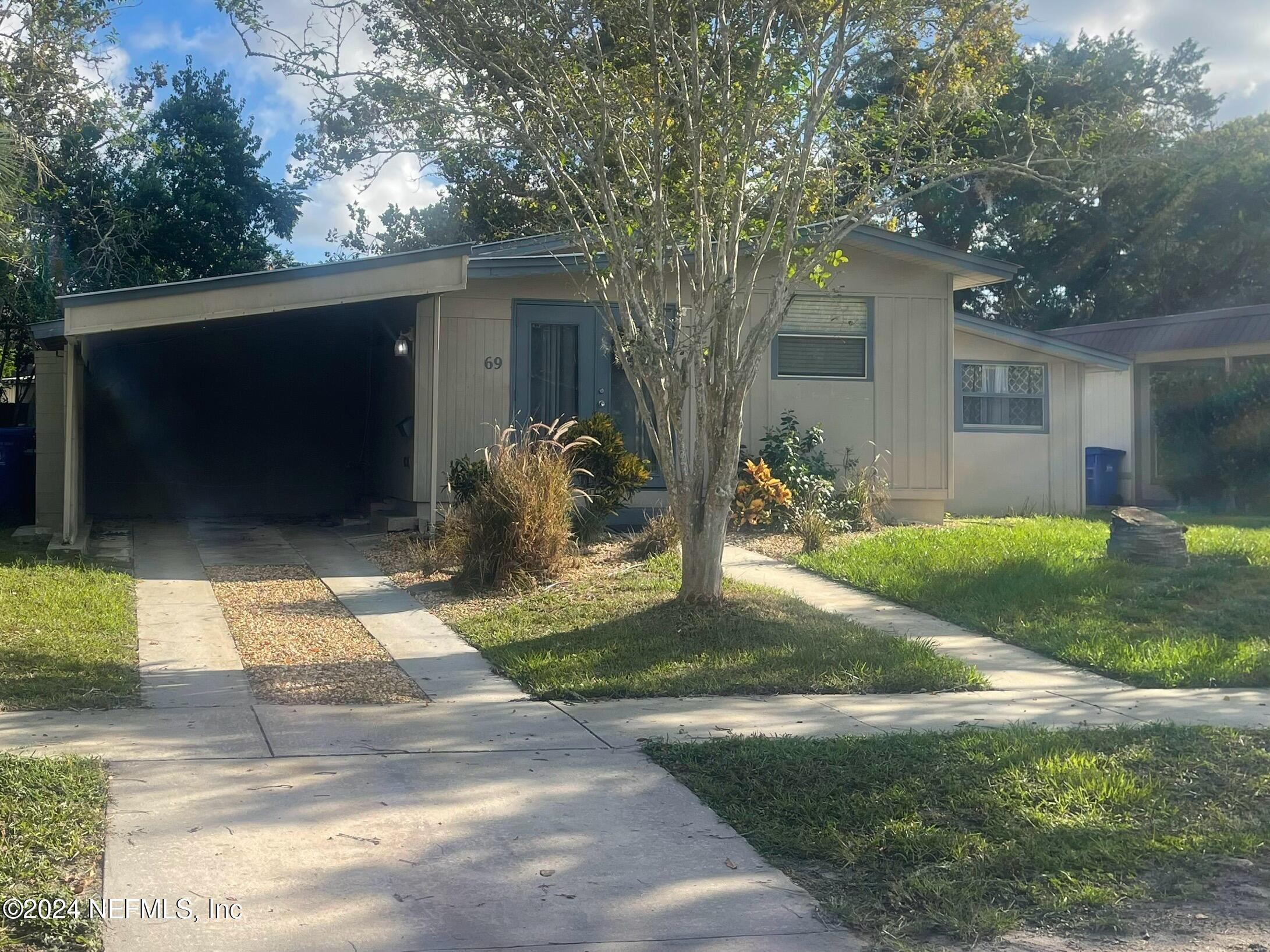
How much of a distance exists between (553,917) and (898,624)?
606cm

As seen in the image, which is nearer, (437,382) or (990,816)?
(990,816)

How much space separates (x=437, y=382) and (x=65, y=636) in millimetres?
5589

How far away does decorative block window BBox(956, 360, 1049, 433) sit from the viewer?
17.3m

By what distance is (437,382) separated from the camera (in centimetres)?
1315

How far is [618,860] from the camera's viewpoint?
4.50m

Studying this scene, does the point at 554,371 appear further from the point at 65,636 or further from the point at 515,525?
the point at 65,636

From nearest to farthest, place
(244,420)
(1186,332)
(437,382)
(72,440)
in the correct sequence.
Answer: (72,440) < (437,382) < (244,420) < (1186,332)

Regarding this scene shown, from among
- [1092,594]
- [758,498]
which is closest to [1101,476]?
[758,498]

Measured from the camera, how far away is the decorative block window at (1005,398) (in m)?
17.3

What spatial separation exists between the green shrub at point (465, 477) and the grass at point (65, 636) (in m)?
3.16

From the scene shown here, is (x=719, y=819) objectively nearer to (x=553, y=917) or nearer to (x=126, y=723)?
(x=553, y=917)

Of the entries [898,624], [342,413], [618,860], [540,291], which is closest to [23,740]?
[618,860]

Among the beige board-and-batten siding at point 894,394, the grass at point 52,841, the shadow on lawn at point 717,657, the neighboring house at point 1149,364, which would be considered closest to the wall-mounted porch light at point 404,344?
the beige board-and-batten siding at point 894,394

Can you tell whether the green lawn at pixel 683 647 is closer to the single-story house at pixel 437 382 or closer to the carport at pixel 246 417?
the single-story house at pixel 437 382
